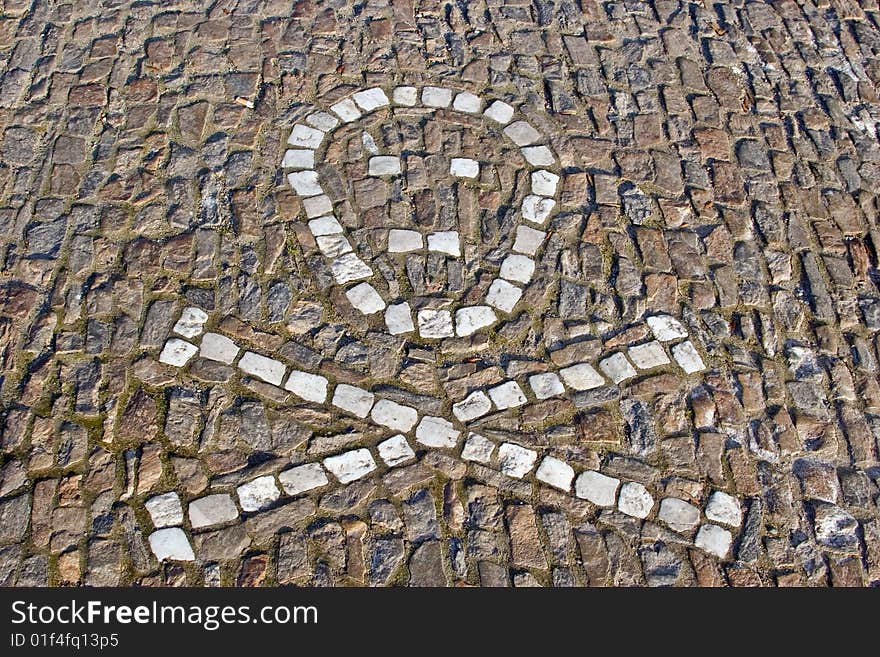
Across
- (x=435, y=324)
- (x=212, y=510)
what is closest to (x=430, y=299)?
(x=435, y=324)

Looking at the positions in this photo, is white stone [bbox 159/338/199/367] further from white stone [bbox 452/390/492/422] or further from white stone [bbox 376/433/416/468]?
white stone [bbox 452/390/492/422]

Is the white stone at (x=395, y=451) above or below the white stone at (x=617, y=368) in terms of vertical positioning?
above

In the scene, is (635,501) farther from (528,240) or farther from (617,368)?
(528,240)

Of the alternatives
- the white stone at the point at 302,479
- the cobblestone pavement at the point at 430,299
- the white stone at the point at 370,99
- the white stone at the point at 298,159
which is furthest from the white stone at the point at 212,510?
the white stone at the point at 370,99

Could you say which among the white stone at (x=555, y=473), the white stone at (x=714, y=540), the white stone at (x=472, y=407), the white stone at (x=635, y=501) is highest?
the white stone at (x=472, y=407)

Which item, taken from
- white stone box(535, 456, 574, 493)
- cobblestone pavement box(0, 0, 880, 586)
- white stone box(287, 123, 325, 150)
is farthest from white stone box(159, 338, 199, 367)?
white stone box(535, 456, 574, 493)

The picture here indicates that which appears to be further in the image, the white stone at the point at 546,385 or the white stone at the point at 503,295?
the white stone at the point at 503,295

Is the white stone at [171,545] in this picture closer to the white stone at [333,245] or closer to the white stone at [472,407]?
the white stone at [472,407]
